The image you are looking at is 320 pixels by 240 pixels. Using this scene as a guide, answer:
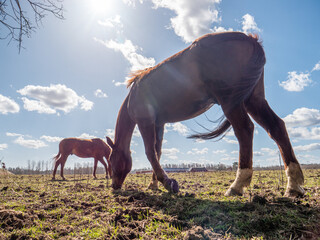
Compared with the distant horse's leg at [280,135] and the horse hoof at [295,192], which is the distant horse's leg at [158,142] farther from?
the horse hoof at [295,192]

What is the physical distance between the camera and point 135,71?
5125mm

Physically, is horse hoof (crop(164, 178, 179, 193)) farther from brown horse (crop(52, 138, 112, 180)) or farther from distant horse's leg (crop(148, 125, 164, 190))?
brown horse (crop(52, 138, 112, 180))

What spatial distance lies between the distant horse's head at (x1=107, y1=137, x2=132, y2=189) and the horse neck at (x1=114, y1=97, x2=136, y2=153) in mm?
137

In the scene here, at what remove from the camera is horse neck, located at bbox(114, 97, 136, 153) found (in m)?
5.32

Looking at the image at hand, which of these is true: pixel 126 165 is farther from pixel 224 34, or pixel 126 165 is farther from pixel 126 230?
pixel 224 34

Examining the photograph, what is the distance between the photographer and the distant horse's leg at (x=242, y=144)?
307cm

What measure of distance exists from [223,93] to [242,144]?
87 cm

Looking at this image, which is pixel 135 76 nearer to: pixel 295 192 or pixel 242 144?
pixel 242 144

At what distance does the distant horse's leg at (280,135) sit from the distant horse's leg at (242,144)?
0.40 m

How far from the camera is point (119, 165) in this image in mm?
5109

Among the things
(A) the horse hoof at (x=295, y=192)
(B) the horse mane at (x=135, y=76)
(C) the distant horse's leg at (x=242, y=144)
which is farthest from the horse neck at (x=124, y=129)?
(A) the horse hoof at (x=295, y=192)

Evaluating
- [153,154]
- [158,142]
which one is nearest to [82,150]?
[158,142]

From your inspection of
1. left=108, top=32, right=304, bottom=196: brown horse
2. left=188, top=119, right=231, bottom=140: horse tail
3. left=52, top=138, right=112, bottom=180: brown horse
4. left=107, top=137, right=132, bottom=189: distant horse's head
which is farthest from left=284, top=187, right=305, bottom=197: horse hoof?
left=52, top=138, right=112, bottom=180: brown horse

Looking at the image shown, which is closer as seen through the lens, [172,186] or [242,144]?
[242,144]
